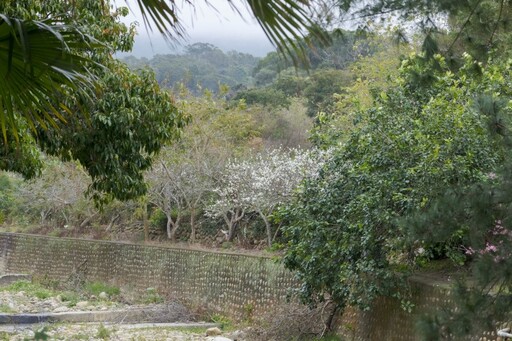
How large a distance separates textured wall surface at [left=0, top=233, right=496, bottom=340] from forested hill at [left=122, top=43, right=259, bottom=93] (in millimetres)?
21058

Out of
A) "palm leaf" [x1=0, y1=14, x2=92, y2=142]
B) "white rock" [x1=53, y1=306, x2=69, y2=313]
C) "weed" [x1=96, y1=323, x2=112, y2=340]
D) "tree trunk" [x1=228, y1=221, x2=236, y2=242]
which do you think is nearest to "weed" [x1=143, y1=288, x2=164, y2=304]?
"white rock" [x1=53, y1=306, x2=69, y2=313]

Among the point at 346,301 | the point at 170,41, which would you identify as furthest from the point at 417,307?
the point at 170,41

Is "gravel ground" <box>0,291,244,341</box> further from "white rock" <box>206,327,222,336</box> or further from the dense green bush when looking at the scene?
the dense green bush

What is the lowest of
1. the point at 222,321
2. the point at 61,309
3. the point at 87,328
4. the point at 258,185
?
the point at 61,309

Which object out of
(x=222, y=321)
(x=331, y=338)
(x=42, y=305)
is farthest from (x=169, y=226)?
(x=331, y=338)

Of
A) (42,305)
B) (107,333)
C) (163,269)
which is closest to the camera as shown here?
(107,333)

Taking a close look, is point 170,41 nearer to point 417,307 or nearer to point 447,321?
point 447,321

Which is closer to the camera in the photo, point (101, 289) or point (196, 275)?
point (196, 275)

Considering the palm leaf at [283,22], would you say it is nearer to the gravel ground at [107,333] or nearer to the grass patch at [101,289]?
the gravel ground at [107,333]

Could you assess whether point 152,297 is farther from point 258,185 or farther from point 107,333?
point 107,333

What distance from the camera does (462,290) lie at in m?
5.80

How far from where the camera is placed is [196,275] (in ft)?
65.6

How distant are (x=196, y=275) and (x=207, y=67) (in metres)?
49.3

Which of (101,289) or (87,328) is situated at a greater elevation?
(87,328)
